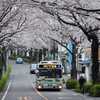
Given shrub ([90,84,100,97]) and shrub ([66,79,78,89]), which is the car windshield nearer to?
shrub ([66,79,78,89])

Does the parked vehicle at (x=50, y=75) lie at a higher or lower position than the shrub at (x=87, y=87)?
higher

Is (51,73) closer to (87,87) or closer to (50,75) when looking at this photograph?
(50,75)

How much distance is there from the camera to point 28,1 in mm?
19344

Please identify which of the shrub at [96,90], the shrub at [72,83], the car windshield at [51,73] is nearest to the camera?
the shrub at [96,90]

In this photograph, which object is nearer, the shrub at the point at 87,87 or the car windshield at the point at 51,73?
the shrub at the point at 87,87

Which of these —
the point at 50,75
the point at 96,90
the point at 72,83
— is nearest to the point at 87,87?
the point at 96,90

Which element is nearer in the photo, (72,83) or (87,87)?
(87,87)

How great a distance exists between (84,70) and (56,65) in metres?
26.9

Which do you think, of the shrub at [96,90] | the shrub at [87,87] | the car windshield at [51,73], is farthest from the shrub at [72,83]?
the shrub at [96,90]

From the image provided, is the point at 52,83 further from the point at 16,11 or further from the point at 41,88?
the point at 16,11

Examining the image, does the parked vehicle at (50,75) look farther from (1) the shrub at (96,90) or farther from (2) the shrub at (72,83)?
(1) the shrub at (96,90)

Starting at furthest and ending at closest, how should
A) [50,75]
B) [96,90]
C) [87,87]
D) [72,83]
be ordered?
[72,83]
[50,75]
[87,87]
[96,90]

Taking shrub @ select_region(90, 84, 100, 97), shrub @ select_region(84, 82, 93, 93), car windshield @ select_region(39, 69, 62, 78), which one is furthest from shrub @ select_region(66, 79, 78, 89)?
shrub @ select_region(90, 84, 100, 97)

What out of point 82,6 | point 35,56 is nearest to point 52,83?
point 82,6
